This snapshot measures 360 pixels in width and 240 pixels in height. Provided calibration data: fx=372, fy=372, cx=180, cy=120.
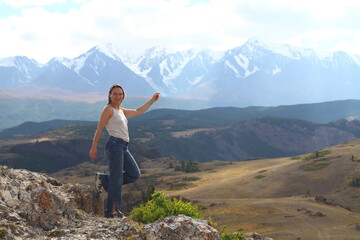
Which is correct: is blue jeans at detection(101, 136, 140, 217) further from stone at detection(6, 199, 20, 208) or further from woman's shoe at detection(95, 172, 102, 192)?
stone at detection(6, 199, 20, 208)

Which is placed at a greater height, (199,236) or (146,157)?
(199,236)

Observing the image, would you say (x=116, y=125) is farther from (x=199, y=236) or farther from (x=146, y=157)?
(x=146, y=157)

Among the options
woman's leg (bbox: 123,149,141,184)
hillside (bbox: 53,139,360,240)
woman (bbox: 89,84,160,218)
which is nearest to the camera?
woman (bbox: 89,84,160,218)

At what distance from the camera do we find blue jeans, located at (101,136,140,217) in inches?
396

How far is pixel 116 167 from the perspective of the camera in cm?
1008

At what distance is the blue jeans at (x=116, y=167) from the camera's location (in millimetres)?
10070

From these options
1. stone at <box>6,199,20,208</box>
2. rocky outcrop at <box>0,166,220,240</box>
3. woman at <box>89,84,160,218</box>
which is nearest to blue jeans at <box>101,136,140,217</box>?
woman at <box>89,84,160,218</box>

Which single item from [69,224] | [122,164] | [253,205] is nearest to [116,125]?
[122,164]

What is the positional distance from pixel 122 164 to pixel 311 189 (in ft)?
182

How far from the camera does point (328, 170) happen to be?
217 feet

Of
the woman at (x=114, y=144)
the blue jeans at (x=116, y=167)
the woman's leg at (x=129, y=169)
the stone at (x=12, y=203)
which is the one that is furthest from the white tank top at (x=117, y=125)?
the stone at (x=12, y=203)

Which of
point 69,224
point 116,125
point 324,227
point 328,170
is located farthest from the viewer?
point 328,170

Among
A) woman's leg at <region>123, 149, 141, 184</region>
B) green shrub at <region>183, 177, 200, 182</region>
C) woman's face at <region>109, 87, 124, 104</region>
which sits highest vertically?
woman's face at <region>109, 87, 124, 104</region>

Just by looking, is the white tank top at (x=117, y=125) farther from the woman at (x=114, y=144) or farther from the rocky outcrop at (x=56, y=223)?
the rocky outcrop at (x=56, y=223)
